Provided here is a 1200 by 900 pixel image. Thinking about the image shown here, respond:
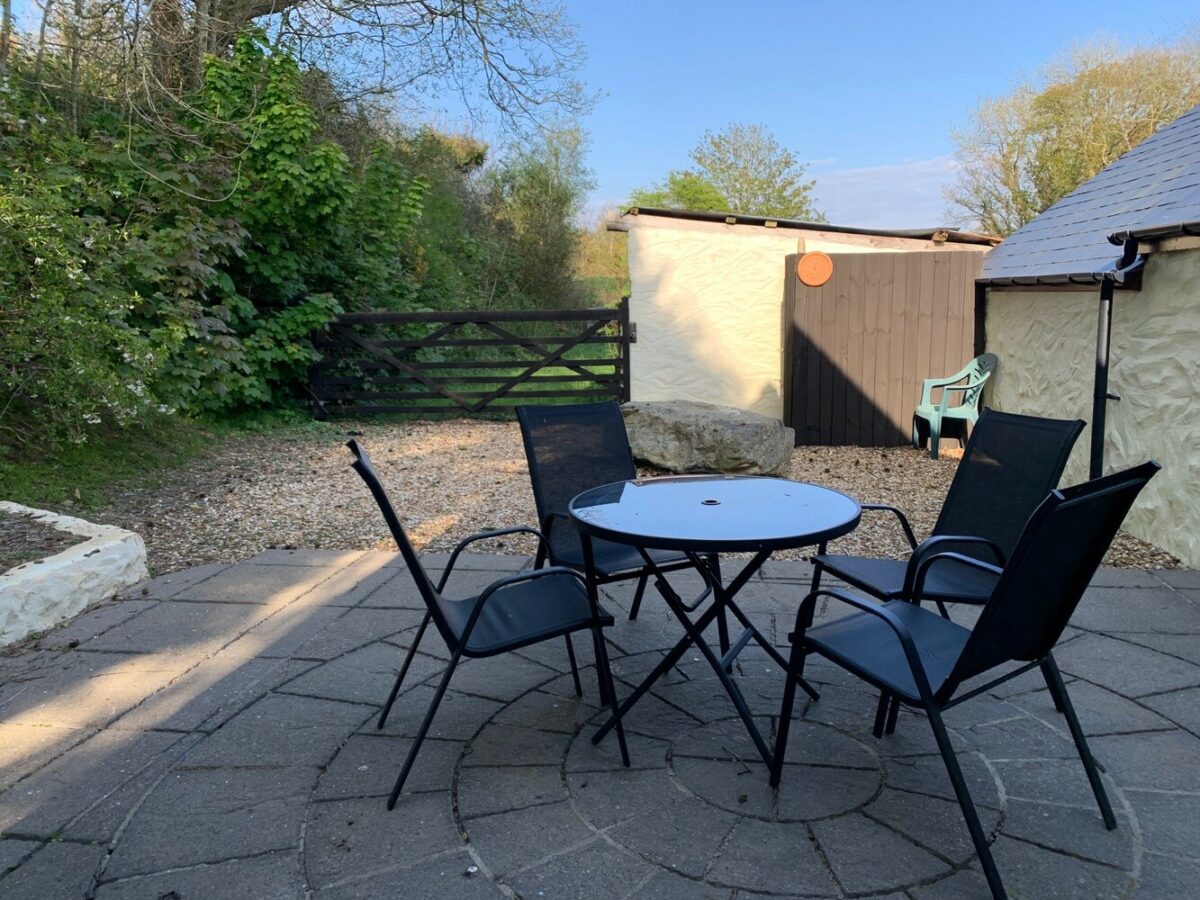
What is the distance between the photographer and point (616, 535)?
222 cm

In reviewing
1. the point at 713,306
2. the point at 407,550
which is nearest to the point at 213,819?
A: the point at 407,550

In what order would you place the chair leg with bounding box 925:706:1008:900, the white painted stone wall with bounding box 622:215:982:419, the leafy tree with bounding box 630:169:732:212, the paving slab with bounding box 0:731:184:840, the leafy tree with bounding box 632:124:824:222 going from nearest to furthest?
1. the chair leg with bounding box 925:706:1008:900
2. the paving slab with bounding box 0:731:184:840
3. the white painted stone wall with bounding box 622:215:982:419
4. the leafy tree with bounding box 632:124:824:222
5. the leafy tree with bounding box 630:169:732:212

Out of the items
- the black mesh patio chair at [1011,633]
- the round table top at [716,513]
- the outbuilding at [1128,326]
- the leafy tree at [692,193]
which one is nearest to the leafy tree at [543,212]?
the leafy tree at [692,193]

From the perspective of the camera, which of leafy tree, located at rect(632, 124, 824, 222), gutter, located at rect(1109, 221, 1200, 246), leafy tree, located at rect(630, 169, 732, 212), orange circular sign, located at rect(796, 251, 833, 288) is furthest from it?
leafy tree, located at rect(630, 169, 732, 212)

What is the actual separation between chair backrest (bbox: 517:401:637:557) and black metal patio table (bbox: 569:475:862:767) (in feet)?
1.13

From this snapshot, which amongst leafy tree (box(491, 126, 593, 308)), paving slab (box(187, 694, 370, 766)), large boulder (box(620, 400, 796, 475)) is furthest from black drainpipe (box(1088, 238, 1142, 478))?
leafy tree (box(491, 126, 593, 308))

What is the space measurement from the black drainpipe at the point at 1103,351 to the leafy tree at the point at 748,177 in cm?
1813

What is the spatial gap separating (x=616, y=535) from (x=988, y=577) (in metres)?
1.29

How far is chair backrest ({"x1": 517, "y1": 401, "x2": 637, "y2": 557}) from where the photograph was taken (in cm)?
318

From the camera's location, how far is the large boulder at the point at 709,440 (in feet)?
18.6

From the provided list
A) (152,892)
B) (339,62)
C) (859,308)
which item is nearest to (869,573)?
(152,892)

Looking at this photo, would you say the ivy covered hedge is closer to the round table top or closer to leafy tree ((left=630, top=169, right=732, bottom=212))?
the round table top

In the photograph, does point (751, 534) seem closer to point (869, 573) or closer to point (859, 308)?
point (869, 573)

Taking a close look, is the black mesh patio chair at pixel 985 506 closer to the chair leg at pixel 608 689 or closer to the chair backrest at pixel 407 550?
the chair leg at pixel 608 689
